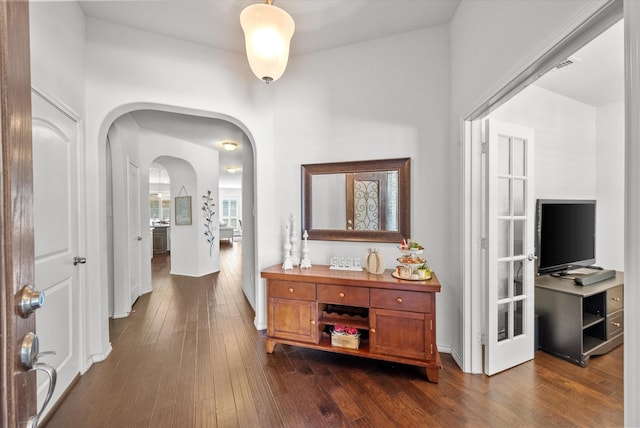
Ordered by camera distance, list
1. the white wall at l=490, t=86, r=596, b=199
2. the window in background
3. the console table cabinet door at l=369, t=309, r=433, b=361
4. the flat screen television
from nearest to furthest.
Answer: the console table cabinet door at l=369, t=309, r=433, b=361 → the flat screen television → the white wall at l=490, t=86, r=596, b=199 → the window in background

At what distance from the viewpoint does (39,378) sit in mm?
1630

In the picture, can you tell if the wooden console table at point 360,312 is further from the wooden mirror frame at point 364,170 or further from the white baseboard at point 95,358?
the white baseboard at point 95,358

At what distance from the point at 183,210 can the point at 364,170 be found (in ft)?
13.3

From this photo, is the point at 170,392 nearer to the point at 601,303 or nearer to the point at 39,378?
the point at 39,378

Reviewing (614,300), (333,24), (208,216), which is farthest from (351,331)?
(208,216)

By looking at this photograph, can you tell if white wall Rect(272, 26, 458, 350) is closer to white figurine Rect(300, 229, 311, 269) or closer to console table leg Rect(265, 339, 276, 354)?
white figurine Rect(300, 229, 311, 269)

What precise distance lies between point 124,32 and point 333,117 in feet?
6.40

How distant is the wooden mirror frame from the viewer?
8.05 feet

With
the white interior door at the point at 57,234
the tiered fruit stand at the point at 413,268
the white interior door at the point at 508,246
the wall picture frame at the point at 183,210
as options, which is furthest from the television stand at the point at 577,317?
the wall picture frame at the point at 183,210

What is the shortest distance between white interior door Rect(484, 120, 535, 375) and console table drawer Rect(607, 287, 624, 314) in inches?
33.2

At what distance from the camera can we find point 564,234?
2.61m

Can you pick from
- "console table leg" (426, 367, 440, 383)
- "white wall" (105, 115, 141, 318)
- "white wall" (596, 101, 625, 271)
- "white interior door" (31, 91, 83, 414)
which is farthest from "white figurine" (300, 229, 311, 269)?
"white wall" (596, 101, 625, 271)

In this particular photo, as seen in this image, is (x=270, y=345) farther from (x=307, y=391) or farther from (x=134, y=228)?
(x=134, y=228)

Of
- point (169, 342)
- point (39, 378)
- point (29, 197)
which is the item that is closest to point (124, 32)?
point (29, 197)
